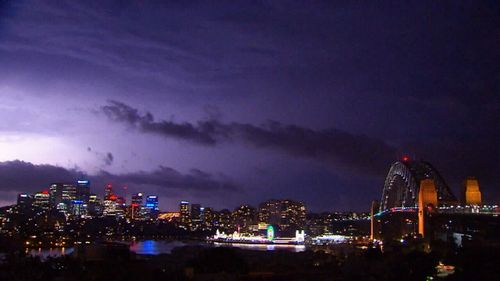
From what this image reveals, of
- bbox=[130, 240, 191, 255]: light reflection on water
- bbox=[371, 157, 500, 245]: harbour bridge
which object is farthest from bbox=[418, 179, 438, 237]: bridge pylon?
bbox=[130, 240, 191, 255]: light reflection on water

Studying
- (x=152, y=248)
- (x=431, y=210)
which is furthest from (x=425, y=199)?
(x=152, y=248)

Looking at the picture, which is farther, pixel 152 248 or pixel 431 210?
pixel 152 248

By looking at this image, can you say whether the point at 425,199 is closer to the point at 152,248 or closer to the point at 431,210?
the point at 431,210

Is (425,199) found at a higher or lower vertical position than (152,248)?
higher

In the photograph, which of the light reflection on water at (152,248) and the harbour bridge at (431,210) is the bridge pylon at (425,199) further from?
the light reflection on water at (152,248)

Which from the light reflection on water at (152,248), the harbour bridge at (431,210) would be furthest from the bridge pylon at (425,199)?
the light reflection on water at (152,248)

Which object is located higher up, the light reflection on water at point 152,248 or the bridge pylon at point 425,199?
the bridge pylon at point 425,199

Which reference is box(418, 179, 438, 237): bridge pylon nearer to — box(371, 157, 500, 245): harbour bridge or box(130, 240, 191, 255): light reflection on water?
box(371, 157, 500, 245): harbour bridge

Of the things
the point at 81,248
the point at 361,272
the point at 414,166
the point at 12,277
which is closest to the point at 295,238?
the point at 414,166

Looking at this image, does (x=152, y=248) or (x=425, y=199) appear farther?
(x=152, y=248)
